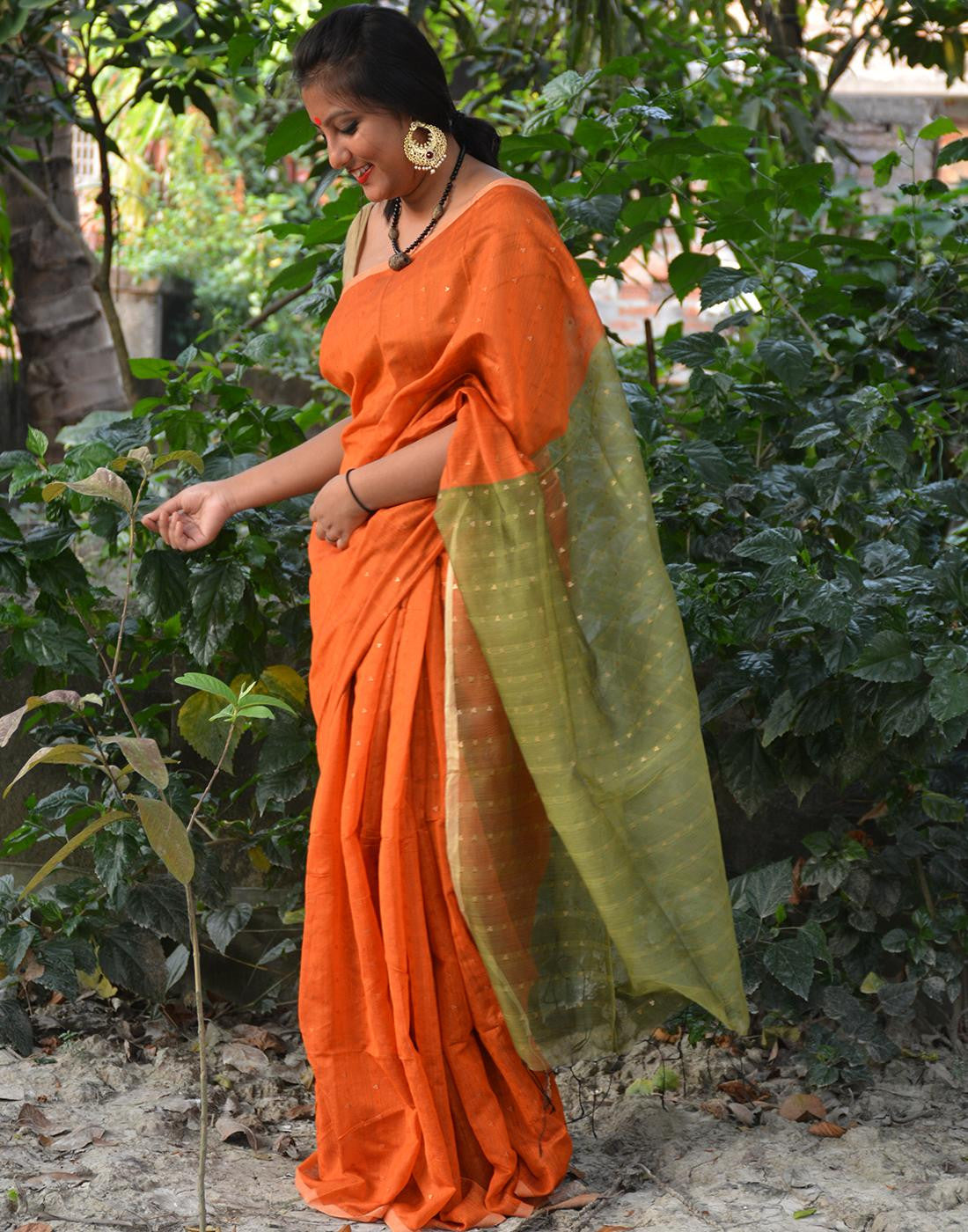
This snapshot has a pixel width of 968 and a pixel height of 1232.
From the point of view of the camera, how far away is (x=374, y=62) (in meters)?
1.77

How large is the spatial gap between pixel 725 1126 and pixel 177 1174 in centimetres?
85

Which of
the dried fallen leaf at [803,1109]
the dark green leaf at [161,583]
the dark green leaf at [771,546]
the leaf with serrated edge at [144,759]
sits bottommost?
the dried fallen leaf at [803,1109]

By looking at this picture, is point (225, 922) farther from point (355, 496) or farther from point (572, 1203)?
point (355, 496)

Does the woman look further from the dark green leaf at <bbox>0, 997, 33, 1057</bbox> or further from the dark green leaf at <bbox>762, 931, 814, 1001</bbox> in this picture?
the dark green leaf at <bbox>0, 997, 33, 1057</bbox>

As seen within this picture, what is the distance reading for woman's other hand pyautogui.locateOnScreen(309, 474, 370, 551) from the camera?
6.18 feet

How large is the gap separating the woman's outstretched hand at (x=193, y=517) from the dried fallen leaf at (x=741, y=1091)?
124 cm

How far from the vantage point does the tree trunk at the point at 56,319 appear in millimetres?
3963

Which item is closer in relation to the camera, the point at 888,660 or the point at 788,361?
the point at 888,660

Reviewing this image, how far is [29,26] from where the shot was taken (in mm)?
3297

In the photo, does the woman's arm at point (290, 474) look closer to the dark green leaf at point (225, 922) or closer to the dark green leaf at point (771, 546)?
the dark green leaf at point (771, 546)

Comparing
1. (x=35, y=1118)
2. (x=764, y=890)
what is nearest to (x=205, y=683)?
(x=35, y=1118)

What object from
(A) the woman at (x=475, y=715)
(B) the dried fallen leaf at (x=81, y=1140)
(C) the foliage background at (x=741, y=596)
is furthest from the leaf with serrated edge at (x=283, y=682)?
(B) the dried fallen leaf at (x=81, y=1140)

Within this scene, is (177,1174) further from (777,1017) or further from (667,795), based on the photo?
(777,1017)

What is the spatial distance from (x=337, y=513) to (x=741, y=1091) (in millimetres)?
1198
